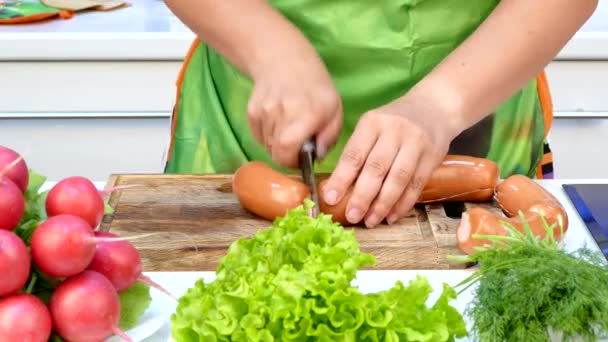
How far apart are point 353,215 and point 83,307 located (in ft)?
1.65

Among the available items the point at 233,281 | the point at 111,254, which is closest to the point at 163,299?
the point at 111,254

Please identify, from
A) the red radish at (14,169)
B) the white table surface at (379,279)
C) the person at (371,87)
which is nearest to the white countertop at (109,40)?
the person at (371,87)

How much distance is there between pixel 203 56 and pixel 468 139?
507mm

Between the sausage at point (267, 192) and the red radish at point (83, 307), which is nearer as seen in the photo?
the red radish at point (83, 307)

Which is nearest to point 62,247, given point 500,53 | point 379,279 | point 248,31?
point 379,279

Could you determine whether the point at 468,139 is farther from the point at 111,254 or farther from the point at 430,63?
the point at 111,254

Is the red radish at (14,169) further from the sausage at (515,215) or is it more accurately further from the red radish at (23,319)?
the sausage at (515,215)

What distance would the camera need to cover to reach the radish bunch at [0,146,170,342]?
866mm

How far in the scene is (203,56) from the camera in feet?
5.55

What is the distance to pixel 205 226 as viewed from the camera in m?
1.33

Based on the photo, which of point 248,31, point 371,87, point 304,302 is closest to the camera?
point 304,302

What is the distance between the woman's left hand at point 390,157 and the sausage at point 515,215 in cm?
10

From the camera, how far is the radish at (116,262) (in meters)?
0.95

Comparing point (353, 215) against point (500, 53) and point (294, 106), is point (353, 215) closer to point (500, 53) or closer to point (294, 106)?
point (294, 106)
